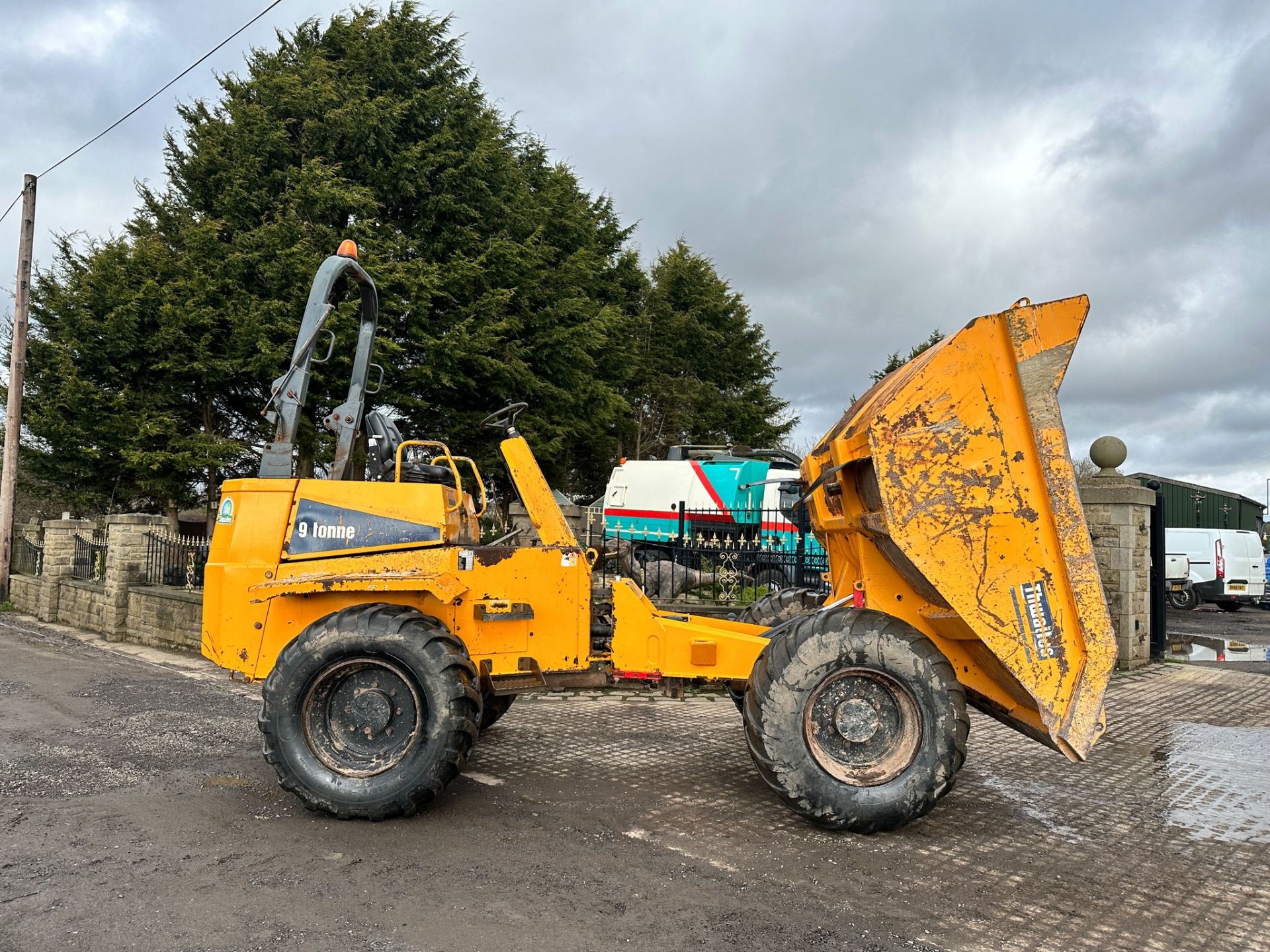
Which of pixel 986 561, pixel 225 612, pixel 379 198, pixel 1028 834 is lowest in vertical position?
pixel 1028 834

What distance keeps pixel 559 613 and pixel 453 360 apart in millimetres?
11049

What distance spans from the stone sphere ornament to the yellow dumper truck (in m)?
6.56

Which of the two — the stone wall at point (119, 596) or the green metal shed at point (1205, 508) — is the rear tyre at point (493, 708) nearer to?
the stone wall at point (119, 596)

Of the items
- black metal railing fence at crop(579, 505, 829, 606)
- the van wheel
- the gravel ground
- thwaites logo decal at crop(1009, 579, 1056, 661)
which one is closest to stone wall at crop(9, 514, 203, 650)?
the gravel ground

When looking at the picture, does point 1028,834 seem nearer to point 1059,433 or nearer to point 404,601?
point 1059,433

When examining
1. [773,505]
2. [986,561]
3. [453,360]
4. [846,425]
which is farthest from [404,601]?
[453,360]

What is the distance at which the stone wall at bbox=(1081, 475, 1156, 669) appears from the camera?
9.71m

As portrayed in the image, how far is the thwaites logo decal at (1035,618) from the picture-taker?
14.7 ft

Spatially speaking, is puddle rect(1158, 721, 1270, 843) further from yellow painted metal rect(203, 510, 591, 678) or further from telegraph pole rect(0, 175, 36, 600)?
telegraph pole rect(0, 175, 36, 600)

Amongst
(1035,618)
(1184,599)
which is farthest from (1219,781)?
(1184,599)

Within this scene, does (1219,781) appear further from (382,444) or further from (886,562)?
(382,444)

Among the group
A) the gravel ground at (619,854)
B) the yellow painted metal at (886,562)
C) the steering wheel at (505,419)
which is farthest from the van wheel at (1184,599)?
the steering wheel at (505,419)

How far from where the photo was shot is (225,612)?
5168 mm

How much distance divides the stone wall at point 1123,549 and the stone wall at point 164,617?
10904 mm
